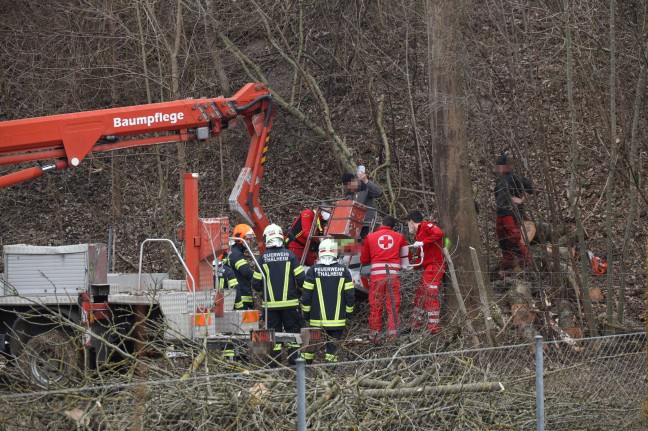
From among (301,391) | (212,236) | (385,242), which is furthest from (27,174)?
(301,391)

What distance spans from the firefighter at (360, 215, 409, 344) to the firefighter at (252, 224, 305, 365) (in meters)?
1.02

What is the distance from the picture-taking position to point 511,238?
13.8 metres

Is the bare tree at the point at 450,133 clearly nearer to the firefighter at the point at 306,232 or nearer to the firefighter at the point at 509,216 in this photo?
the firefighter at the point at 509,216

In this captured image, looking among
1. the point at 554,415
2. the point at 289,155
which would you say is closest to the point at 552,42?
the point at 289,155

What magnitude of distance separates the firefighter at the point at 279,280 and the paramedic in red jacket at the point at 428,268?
4.91 feet

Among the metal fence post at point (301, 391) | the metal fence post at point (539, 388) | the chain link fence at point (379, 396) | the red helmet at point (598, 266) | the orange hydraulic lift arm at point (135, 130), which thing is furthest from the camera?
the red helmet at point (598, 266)

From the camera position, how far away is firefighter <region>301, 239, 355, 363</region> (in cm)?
1180

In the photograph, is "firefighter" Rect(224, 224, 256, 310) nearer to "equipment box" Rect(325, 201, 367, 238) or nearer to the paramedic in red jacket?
"equipment box" Rect(325, 201, 367, 238)

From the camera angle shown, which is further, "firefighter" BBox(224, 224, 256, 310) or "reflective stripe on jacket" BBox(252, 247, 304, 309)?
"firefighter" BBox(224, 224, 256, 310)

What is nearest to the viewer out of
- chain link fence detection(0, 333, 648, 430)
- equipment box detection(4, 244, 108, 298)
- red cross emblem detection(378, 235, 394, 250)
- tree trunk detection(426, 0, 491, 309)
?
chain link fence detection(0, 333, 648, 430)

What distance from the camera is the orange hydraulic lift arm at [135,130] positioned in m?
11.5

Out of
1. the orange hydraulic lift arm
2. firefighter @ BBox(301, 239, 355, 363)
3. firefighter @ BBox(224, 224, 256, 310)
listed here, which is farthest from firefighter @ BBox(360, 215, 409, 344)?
the orange hydraulic lift arm

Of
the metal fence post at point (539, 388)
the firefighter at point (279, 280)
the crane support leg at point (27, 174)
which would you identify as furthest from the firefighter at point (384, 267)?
the metal fence post at point (539, 388)

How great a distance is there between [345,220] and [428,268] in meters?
1.31
